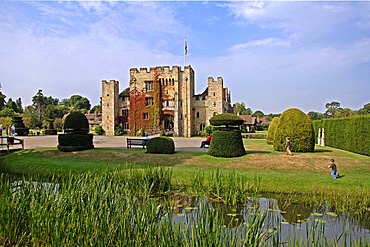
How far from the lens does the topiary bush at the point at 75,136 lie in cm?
1828

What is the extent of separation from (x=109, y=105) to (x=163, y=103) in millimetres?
8285

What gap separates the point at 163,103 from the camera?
147 feet

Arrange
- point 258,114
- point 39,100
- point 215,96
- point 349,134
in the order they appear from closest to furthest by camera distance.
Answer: point 349,134
point 215,96
point 39,100
point 258,114

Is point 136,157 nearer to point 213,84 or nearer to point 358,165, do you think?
point 358,165

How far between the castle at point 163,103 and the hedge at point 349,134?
20.1 m

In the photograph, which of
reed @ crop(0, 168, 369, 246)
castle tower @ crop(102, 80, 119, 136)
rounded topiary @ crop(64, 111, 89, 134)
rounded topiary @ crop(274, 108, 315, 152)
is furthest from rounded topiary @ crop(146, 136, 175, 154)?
castle tower @ crop(102, 80, 119, 136)

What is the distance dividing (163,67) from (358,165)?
3409cm

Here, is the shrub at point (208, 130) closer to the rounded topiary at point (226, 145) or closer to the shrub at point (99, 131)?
the shrub at point (99, 131)

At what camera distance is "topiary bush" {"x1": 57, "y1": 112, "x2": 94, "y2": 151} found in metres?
18.3

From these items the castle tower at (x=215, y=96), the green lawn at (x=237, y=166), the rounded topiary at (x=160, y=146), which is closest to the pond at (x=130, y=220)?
the green lawn at (x=237, y=166)

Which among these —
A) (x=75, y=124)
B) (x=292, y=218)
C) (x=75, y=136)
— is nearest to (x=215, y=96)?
(x=75, y=124)

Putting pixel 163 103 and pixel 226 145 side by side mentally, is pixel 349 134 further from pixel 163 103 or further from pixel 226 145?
pixel 163 103

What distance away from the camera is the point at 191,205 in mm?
8102

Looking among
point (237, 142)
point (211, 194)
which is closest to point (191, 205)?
point (211, 194)
